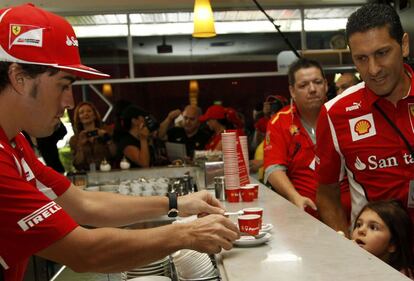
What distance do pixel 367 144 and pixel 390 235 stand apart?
396mm

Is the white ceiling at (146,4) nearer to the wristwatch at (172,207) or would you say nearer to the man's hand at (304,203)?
the man's hand at (304,203)

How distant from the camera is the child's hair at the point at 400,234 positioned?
6.50 feet

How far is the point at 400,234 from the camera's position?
1995 mm

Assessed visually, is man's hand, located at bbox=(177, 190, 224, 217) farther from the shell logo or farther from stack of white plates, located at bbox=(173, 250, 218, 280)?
the shell logo

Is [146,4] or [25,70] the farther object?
[146,4]

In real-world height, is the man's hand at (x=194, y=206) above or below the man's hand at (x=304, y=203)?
above

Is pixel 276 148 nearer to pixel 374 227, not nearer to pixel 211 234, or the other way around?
pixel 374 227

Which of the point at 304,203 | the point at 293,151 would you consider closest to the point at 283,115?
the point at 293,151

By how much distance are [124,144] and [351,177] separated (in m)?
3.22

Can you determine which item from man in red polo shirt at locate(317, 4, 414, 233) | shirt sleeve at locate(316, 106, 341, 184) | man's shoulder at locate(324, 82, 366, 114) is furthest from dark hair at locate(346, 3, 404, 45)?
Answer: shirt sleeve at locate(316, 106, 341, 184)

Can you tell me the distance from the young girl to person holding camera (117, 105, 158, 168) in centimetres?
321

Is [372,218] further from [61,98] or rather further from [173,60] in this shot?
[173,60]

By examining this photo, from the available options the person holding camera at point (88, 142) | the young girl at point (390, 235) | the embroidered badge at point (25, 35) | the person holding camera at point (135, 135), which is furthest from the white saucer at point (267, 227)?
the person holding camera at point (88, 142)

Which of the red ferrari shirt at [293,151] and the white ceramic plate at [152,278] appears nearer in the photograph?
the white ceramic plate at [152,278]
